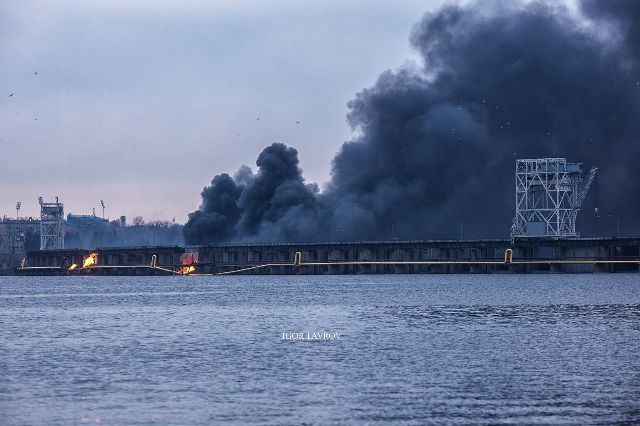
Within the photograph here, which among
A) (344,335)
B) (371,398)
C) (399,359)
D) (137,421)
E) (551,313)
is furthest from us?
(551,313)

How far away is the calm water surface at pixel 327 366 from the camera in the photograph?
154 feet

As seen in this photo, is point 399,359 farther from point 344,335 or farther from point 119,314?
point 119,314

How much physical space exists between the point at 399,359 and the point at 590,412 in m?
22.4

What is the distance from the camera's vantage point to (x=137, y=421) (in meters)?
44.8

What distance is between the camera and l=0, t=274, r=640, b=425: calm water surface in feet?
154

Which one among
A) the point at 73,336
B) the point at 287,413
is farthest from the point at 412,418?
the point at 73,336

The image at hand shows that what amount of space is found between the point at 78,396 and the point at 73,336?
3662 centimetres

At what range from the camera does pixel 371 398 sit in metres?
50.8

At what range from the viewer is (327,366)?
63.7 metres

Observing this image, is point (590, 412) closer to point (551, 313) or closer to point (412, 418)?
point (412, 418)

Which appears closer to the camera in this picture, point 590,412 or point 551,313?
point 590,412

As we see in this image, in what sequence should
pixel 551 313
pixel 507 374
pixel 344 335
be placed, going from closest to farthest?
pixel 507 374, pixel 344 335, pixel 551 313

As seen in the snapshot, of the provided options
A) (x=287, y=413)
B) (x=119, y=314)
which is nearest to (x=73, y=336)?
(x=119, y=314)

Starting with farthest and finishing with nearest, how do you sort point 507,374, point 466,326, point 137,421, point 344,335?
point 466,326, point 344,335, point 507,374, point 137,421
